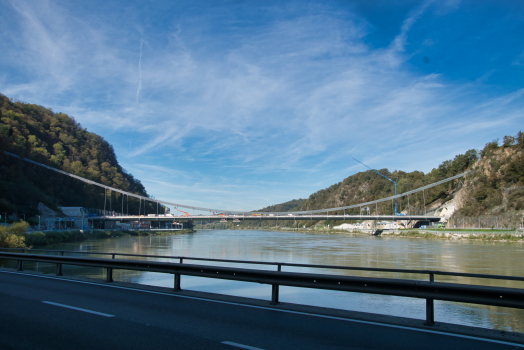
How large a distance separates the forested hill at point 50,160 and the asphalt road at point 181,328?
61.9m

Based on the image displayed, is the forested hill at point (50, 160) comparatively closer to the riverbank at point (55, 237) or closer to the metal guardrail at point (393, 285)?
the riverbank at point (55, 237)

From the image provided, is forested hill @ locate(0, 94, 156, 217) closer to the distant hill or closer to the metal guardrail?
the metal guardrail

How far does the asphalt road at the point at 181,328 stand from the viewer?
4.55m

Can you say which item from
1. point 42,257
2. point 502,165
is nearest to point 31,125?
point 42,257

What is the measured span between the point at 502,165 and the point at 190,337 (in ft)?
295

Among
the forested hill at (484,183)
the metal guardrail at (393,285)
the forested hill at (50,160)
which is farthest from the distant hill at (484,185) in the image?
the forested hill at (50,160)

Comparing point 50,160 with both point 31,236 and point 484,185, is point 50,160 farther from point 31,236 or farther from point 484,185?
point 484,185

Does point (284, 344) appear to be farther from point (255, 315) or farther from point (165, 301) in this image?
point (165, 301)

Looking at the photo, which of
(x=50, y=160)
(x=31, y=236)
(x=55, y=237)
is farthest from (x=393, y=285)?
(x=50, y=160)

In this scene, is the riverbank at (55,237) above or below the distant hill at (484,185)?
below

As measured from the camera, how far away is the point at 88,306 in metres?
6.68

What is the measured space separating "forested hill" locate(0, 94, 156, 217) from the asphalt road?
61.9 m

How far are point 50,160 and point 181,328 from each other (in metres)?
124

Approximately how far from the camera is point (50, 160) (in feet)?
367
